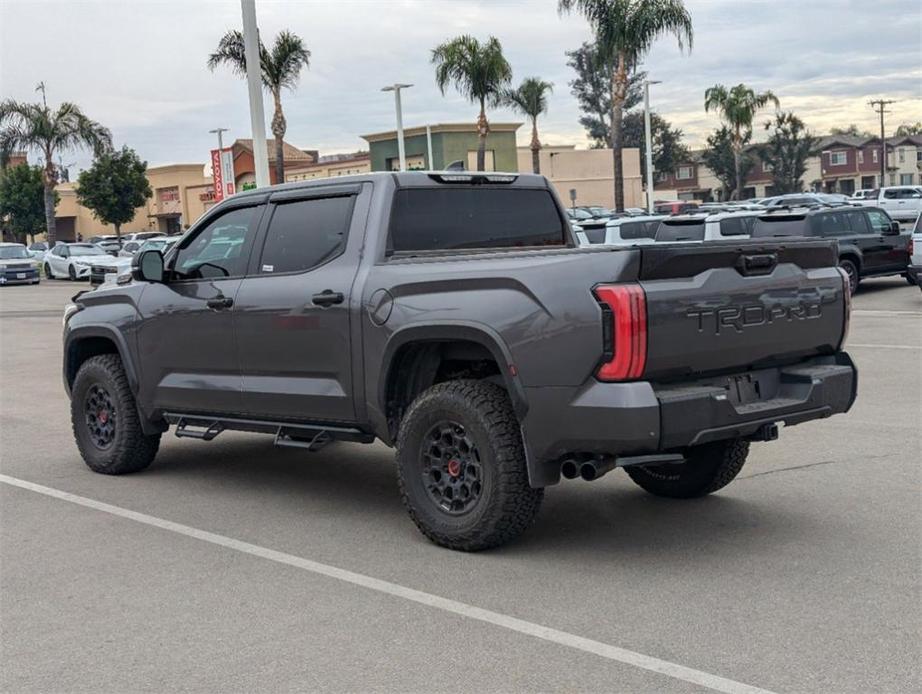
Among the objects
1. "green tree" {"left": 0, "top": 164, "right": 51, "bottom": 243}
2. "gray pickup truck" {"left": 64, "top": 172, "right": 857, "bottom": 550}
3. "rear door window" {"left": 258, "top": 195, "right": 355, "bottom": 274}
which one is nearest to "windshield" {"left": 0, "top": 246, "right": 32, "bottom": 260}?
"green tree" {"left": 0, "top": 164, "right": 51, "bottom": 243}

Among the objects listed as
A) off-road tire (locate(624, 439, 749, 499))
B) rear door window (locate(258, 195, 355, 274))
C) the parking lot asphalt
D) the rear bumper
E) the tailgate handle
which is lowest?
the parking lot asphalt

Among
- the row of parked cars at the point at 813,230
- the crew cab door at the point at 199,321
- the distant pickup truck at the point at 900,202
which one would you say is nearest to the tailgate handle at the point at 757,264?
the crew cab door at the point at 199,321

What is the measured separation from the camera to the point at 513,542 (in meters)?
5.88

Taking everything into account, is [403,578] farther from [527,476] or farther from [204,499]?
[204,499]

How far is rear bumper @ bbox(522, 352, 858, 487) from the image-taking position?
16.3 ft

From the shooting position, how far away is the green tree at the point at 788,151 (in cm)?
9188

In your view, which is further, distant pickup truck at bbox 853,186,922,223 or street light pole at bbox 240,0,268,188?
distant pickup truck at bbox 853,186,922,223

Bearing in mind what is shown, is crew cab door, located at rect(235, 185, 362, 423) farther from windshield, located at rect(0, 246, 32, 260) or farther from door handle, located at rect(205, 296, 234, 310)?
windshield, located at rect(0, 246, 32, 260)

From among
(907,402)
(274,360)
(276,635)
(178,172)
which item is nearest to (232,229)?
(274,360)

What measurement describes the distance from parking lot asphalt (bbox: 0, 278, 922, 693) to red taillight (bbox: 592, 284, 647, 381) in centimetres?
101

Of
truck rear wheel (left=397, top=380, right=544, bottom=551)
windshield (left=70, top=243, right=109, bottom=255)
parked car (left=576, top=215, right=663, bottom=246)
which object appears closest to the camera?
truck rear wheel (left=397, top=380, right=544, bottom=551)

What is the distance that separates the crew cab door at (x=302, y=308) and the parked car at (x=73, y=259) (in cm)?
3587

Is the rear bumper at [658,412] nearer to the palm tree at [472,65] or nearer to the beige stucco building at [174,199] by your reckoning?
the palm tree at [472,65]

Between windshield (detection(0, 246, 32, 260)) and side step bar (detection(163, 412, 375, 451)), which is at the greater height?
windshield (detection(0, 246, 32, 260))
